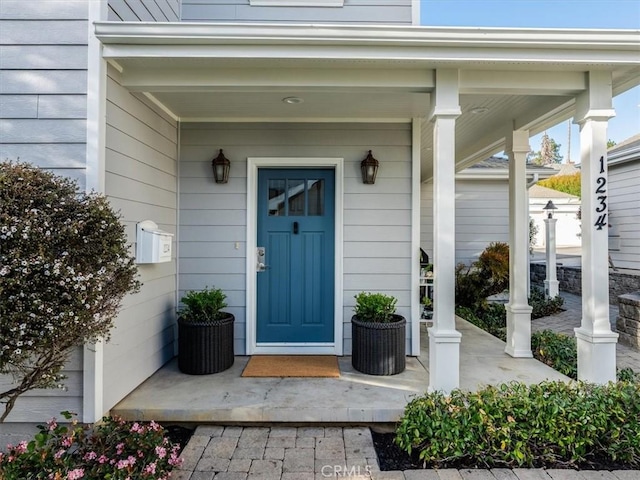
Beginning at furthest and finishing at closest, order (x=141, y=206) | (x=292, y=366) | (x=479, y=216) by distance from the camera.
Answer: (x=479, y=216), (x=292, y=366), (x=141, y=206)

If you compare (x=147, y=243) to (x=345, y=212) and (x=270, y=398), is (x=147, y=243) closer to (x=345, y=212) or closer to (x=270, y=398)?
(x=270, y=398)

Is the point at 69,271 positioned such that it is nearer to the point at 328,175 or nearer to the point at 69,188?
the point at 69,188

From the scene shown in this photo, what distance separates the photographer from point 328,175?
391 cm

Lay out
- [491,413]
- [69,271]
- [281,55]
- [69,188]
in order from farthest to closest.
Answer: [281,55]
[491,413]
[69,188]
[69,271]

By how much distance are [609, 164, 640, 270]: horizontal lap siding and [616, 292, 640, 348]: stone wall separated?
307 cm

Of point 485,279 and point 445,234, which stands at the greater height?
point 445,234

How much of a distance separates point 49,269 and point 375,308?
7.97 feet

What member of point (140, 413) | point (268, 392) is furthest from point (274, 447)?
point (140, 413)

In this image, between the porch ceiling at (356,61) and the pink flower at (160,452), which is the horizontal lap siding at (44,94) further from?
the pink flower at (160,452)

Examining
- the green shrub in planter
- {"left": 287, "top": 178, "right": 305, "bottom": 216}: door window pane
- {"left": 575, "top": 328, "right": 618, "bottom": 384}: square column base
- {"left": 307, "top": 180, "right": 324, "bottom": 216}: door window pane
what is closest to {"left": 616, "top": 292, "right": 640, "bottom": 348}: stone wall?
{"left": 575, "top": 328, "right": 618, "bottom": 384}: square column base

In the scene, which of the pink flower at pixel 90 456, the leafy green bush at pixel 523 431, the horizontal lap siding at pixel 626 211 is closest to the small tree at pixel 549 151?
the horizontal lap siding at pixel 626 211

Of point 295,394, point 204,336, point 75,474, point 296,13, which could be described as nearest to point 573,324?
point 295,394

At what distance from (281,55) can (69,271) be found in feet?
6.13

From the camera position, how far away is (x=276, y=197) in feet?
12.9
